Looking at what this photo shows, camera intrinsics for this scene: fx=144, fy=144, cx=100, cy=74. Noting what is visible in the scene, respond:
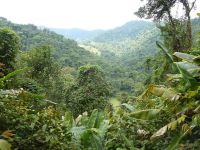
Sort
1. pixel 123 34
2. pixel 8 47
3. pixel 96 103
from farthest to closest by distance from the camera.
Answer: pixel 123 34 → pixel 96 103 → pixel 8 47

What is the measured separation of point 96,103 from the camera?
710 centimetres

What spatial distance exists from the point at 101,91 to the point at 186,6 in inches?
225

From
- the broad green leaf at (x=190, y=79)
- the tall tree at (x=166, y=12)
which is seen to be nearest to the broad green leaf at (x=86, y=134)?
the broad green leaf at (x=190, y=79)

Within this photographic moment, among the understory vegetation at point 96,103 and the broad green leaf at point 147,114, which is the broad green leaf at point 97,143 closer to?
the understory vegetation at point 96,103

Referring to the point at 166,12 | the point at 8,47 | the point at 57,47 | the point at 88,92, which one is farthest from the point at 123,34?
the point at 8,47

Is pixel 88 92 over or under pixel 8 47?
under

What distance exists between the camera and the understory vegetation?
110 cm

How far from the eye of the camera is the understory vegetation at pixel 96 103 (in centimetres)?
110

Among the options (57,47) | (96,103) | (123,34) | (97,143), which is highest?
(123,34)

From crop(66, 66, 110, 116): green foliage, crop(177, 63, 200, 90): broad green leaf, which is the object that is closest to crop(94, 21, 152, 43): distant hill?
crop(66, 66, 110, 116): green foliage

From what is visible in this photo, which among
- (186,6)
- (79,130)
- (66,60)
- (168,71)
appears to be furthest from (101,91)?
(66,60)

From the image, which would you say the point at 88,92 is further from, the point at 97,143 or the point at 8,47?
the point at 97,143

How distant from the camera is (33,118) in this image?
3.62 feet

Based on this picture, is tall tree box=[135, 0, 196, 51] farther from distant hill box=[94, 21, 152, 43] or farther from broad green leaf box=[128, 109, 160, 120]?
distant hill box=[94, 21, 152, 43]
